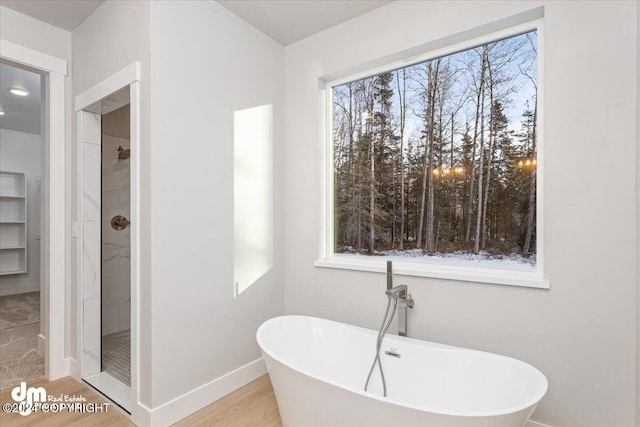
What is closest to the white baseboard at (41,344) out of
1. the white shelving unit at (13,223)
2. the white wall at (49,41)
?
the white wall at (49,41)

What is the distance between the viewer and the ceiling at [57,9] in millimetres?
2133

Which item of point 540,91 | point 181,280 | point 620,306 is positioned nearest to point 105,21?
point 181,280

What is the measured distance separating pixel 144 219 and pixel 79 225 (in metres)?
0.86

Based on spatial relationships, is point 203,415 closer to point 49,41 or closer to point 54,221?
point 54,221

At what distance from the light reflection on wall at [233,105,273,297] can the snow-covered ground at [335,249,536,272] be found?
2.82 ft

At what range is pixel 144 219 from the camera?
74.2 inches

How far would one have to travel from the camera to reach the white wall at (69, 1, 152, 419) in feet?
6.11

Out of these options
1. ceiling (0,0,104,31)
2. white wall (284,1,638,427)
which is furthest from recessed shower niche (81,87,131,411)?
white wall (284,1,638,427)

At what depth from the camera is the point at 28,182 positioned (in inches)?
211

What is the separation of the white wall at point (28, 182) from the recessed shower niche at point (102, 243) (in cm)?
324

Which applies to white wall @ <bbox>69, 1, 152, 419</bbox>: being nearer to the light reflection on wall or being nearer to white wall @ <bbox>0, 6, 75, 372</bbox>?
white wall @ <bbox>0, 6, 75, 372</bbox>

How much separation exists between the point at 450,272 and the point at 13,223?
651 centimetres

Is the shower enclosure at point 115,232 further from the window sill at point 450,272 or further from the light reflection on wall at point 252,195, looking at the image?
the window sill at point 450,272

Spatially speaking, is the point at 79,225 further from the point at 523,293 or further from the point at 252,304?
the point at 523,293
